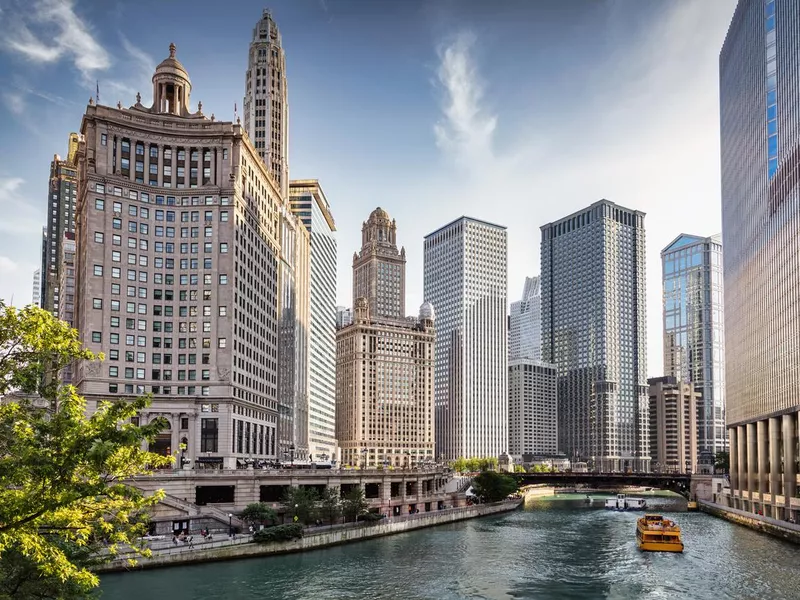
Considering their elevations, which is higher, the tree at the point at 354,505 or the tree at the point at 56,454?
the tree at the point at 56,454

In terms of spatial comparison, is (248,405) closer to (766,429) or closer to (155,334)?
(155,334)

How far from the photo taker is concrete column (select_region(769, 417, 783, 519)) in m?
149

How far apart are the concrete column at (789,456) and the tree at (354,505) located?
7544 cm

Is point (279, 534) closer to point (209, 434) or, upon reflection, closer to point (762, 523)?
point (209, 434)

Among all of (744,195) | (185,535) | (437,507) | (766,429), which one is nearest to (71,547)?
(185,535)

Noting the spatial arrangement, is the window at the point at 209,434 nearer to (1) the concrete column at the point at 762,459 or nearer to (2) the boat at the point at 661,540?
(2) the boat at the point at 661,540

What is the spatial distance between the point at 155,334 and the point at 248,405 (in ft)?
80.3

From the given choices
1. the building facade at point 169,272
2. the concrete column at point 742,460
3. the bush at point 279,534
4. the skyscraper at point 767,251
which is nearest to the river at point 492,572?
the bush at point 279,534

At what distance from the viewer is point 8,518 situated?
1031 inches

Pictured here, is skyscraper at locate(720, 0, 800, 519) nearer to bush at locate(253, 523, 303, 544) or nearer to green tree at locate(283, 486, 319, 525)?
green tree at locate(283, 486, 319, 525)

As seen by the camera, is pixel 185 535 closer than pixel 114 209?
Yes

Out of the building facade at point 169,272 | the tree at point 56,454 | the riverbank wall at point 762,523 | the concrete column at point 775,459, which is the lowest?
the riverbank wall at point 762,523

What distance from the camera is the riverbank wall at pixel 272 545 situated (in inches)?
3504

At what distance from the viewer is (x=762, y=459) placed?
16200 cm
